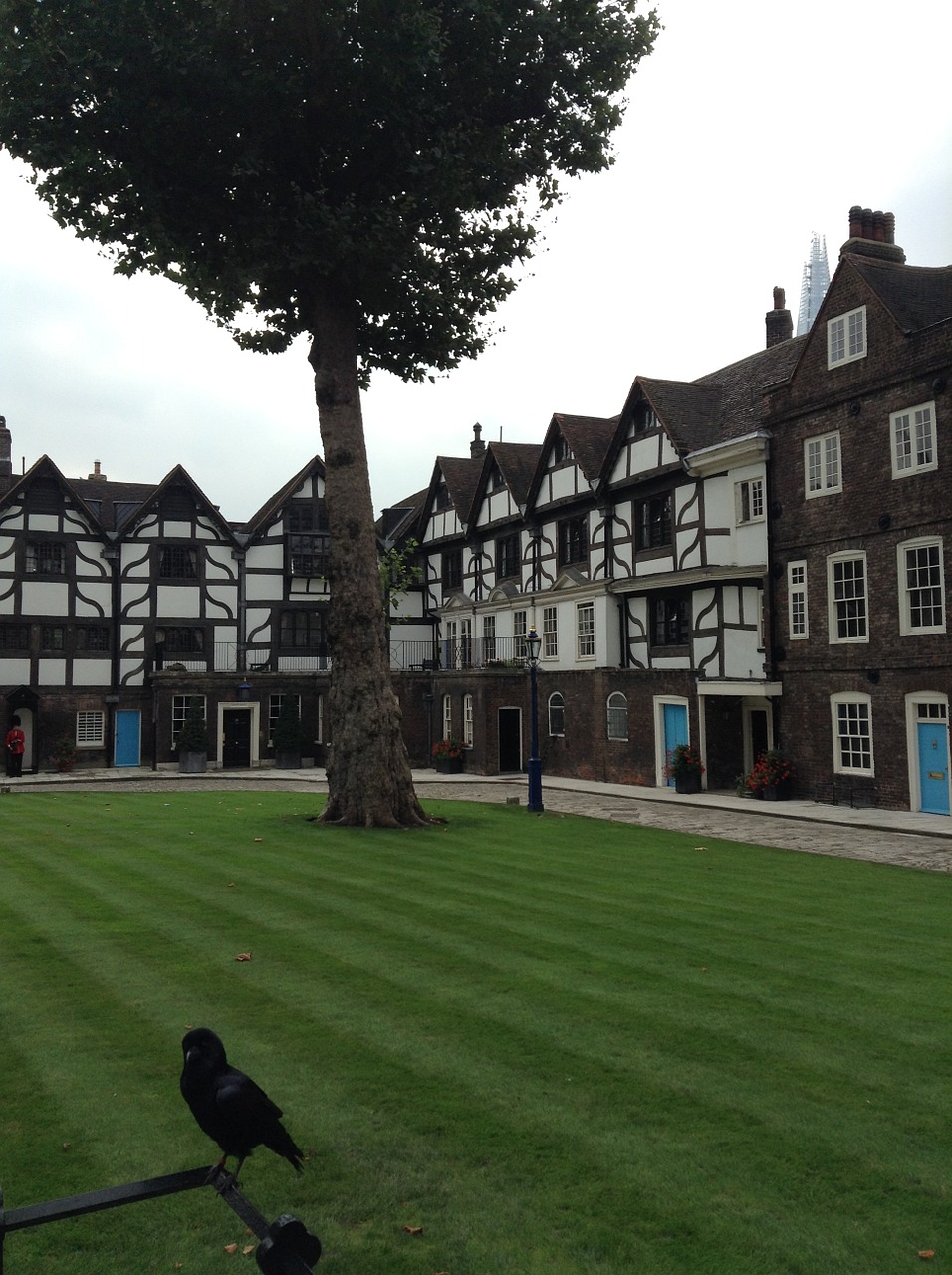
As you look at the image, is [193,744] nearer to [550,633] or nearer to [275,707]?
[275,707]

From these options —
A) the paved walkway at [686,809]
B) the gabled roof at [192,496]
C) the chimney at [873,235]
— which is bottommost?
the paved walkway at [686,809]

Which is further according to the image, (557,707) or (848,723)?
(557,707)

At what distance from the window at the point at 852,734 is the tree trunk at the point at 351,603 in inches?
426

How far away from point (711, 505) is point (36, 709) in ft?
84.3

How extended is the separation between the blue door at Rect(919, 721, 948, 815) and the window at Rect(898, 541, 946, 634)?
2.14 metres

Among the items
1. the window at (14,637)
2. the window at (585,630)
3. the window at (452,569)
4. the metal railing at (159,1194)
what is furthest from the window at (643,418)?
the metal railing at (159,1194)

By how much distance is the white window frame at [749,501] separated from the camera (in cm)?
2711

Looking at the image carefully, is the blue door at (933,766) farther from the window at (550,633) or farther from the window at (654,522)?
the window at (550,633)

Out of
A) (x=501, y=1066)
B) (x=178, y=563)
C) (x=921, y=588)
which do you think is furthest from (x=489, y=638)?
(x=501, y=1066)

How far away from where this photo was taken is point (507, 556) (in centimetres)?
4028

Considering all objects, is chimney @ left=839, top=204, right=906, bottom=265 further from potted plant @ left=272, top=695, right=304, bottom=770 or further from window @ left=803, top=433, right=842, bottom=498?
potted plant @ left=272, top=695, right=304, bottom=770

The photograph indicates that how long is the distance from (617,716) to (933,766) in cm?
1147

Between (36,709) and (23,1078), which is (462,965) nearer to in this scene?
(23,1078)

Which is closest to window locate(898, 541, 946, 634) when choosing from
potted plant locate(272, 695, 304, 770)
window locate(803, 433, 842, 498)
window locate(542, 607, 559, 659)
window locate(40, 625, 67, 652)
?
window locate(803, 433, 842, 498)
